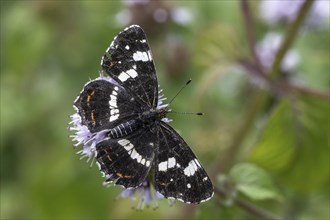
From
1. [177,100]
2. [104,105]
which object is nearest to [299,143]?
[177,100]

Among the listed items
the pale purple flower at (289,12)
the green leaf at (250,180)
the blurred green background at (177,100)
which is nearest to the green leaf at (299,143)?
the blurred green background at (177,100)

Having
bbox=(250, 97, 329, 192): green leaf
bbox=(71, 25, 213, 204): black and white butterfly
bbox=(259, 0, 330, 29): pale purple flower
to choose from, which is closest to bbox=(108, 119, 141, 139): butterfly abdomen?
bbox=(71, 25, 213, 204): black and white butterfly

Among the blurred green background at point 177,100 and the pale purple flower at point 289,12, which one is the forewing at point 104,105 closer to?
the blurred green background at point 177,100

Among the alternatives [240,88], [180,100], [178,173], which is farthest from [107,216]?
[178,173]

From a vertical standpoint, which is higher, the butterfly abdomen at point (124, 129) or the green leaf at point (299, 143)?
the butterfly abdomen at point (124, 129)

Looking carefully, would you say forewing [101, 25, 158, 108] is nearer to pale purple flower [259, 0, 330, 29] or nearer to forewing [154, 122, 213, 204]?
forewing [154, 122, 213, 204]

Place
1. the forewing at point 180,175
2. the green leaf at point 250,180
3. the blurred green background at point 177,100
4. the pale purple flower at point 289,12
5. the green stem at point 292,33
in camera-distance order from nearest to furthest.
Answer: the forewing at point 180,175 → the green leaf at point 250,180 → the green stem at point 292,33 → the blurred green background at point 177,100 → the pale purple flower at point 289,12

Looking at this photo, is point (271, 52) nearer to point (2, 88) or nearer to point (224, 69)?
point (224, 69)
